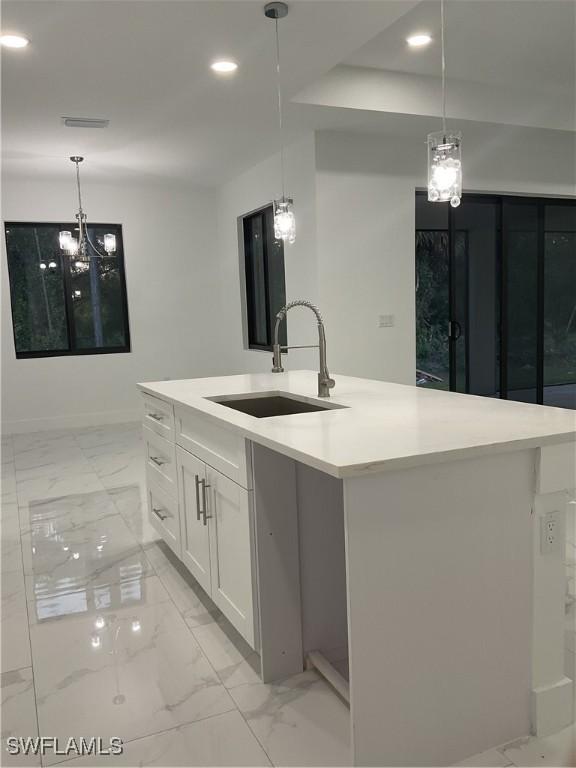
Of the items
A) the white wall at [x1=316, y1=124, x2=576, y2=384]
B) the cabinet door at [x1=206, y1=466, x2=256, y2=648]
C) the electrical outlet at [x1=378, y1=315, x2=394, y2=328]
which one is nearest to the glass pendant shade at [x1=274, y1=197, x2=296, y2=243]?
the cabinet door at [x1=206, y1=466, x2=256, y2=648]

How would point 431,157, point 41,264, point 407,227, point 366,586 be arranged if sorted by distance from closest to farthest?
point 366,586 < point 431,157 < point 407,227 < point 41,264

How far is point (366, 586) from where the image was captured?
1.55 m

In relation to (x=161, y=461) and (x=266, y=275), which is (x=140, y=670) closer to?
(x=161, y=461)

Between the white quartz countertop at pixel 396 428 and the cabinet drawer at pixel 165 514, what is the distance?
0.56 meters

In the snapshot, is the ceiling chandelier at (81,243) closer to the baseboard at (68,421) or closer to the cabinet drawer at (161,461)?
the baseboard at (68,421)

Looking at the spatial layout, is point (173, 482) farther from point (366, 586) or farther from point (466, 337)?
point (466, 337)

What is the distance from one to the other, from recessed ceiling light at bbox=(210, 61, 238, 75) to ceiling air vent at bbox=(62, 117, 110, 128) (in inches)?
48.4

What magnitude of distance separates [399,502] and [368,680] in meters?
0.45

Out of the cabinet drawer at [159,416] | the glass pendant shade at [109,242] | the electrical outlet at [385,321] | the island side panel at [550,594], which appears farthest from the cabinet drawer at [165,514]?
the glass pendant shade at [109,242]

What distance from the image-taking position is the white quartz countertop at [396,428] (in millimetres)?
1574

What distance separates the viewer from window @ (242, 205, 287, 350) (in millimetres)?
6184

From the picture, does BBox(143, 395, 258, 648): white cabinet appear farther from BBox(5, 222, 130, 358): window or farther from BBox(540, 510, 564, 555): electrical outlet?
BBox(5, 222, 130, 358): window

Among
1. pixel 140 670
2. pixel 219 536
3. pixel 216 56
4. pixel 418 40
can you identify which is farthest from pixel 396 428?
pixel 418 40

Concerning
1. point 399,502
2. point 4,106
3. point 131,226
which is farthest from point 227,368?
point 399,502
